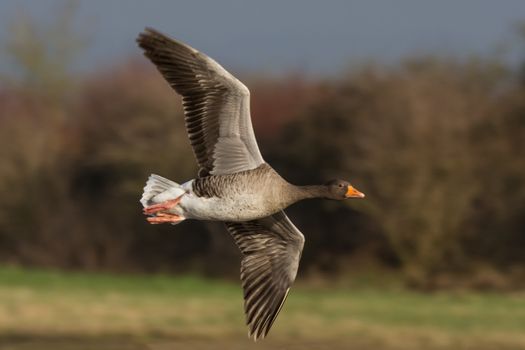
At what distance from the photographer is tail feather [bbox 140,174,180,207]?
371 inches

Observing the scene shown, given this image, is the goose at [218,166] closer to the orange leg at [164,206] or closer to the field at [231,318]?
the orange leg at [164,206]

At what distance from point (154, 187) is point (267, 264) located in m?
1.34

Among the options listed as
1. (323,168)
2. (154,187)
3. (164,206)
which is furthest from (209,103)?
(323,168)

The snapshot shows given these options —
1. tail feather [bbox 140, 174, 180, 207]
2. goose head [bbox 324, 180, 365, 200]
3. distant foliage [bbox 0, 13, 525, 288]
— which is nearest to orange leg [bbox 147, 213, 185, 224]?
tail feather [bbox 140, 174, 180, 207]

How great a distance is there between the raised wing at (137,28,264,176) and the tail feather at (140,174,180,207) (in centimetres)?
40

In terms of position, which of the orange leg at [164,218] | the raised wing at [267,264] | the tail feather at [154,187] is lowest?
the raised wing at [267,264]

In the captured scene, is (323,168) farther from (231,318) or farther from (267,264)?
(267,264)

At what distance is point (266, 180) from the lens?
8.98 metres

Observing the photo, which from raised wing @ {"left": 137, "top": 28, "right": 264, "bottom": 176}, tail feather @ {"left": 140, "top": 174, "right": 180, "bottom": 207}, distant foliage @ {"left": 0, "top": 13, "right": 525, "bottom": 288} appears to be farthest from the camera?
distant foliage @ {"left": 0, "top": 13, "right": 525, "bottom": 288}

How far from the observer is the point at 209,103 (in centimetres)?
893

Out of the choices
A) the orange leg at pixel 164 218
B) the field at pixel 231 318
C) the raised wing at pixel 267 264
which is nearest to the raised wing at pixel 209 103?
the orange leg at pixel 164 218

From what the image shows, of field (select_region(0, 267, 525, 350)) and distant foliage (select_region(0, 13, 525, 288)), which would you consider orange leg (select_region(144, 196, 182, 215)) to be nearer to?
field (select_region(0, 267, 525, 350))

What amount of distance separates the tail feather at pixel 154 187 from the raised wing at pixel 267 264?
944 millimetres

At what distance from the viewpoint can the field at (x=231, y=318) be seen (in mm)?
16328
